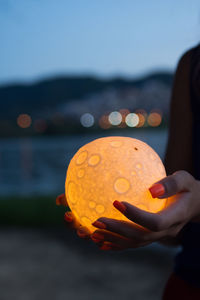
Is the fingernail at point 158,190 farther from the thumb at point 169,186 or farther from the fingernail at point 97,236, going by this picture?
the fingernail at point 97,236

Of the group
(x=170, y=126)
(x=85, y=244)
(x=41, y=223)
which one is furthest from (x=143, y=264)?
(x=170, y=126)

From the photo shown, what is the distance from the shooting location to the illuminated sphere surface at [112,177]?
1.23 metres

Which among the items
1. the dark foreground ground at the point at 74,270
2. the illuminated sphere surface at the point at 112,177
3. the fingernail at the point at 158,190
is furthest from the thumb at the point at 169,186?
the dark foreground ground at the point at 74,270

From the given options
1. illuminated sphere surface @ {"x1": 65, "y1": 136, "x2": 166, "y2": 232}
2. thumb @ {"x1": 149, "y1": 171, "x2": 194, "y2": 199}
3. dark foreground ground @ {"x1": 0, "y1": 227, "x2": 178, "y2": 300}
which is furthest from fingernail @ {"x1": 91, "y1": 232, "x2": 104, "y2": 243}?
dark foreground ground @ {"x1": 0, "y1": 227, "x2": 178, "y2": 300}

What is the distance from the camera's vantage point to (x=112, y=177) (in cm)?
125

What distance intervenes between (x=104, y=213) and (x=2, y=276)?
4.06 meters

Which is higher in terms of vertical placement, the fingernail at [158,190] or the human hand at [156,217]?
the fingernail at [158,190]

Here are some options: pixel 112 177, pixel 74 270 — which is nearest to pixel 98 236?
pixel 112 177

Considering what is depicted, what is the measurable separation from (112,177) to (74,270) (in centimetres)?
411

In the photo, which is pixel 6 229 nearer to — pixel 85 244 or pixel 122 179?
pixel 85 244

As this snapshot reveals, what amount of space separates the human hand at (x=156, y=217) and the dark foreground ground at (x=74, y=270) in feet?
11.2

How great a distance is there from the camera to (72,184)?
1.38m

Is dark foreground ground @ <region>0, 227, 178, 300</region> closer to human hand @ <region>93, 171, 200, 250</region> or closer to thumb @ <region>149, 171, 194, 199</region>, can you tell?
human hand @ <region>93, 171, 200, 250</region>

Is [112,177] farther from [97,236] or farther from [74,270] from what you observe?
[74,270]
